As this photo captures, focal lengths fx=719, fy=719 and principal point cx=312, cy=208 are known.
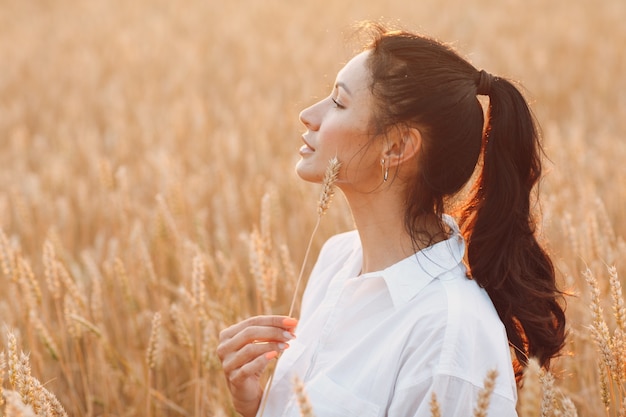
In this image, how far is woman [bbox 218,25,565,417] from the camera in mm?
1452

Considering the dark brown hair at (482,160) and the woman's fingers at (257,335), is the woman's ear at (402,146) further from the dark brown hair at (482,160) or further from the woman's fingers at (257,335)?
the woman's fingers at (257,335)

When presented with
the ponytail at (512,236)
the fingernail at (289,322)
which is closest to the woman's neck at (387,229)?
the ponytail at (512,236)

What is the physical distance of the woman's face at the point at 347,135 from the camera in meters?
1.50

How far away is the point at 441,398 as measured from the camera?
4.14 ft

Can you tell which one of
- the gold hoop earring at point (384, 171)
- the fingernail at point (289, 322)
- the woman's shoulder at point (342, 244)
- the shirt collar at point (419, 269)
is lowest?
the fingernail at point (289, 322)

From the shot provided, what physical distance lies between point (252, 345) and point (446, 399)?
43 centimetres

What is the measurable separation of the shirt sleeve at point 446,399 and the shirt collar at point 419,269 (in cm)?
19

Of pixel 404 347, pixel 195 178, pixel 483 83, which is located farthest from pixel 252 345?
pixel 195 178

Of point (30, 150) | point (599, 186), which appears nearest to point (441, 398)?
point (599, 186)

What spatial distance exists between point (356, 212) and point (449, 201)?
21 cm

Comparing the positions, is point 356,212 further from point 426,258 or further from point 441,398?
point 441,398

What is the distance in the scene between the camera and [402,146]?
4.90 ft

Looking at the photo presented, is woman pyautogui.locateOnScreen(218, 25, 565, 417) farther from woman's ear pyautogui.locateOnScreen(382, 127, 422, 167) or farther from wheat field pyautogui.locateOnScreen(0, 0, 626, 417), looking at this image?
wheat field pyautogui.locateOnScreen(0, 0, 626, 417)

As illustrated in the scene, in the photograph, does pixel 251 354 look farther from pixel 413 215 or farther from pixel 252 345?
pixel 413 215
